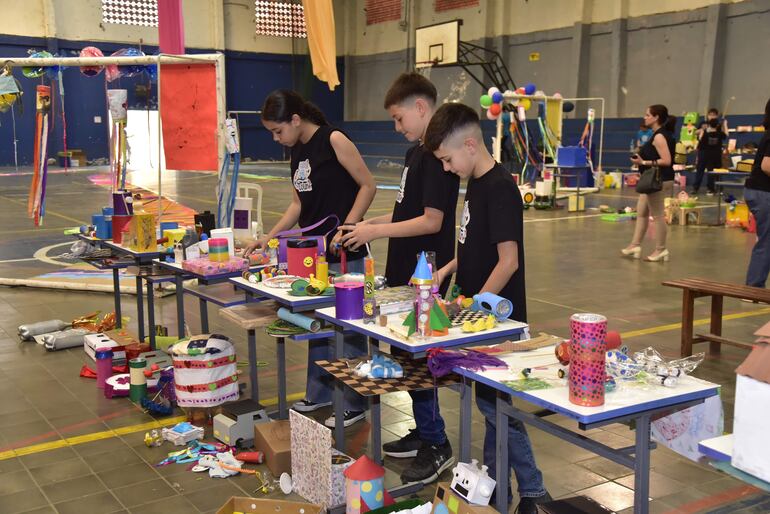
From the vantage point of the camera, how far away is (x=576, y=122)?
20.8 meters

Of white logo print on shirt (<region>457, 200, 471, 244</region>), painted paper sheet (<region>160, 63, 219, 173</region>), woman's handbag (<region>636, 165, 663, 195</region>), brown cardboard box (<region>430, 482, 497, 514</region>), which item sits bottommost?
brown cardboard box (<region>430, 482, 497, 514</region>)

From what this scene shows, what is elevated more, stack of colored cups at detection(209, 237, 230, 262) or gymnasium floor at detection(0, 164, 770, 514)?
stack of colored cups at detection(209, 237, 230, 262)

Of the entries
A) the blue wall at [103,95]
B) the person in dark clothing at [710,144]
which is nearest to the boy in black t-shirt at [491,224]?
the person in dark clothing at [710,144]

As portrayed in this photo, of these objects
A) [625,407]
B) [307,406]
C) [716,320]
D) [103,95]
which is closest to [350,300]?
[625,407]

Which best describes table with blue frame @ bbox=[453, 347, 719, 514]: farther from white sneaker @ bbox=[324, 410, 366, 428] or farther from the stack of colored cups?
the stack of colored cups

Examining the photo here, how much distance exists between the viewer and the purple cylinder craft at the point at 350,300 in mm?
3033

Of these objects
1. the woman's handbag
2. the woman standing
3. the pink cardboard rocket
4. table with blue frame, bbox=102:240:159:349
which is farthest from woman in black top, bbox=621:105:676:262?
the pink cardboard rocket

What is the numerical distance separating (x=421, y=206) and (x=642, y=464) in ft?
5.36

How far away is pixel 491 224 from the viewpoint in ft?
9.41

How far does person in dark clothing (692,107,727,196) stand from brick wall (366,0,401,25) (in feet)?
44.4

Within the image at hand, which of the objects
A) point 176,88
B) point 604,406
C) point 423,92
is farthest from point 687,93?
point 604,406

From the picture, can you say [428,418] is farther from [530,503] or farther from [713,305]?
[713,305]

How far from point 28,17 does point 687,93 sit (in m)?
19.2

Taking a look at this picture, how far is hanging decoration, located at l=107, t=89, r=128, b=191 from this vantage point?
227 inches
